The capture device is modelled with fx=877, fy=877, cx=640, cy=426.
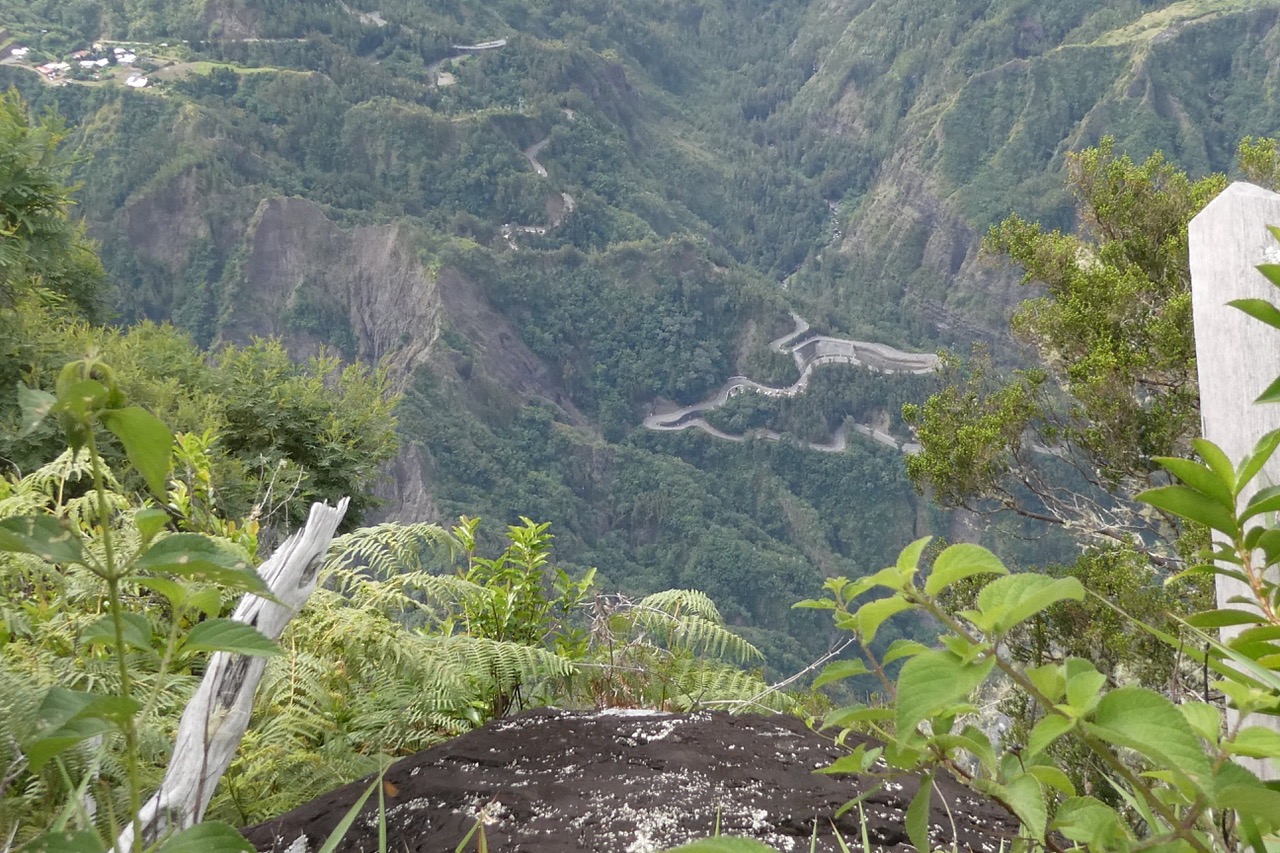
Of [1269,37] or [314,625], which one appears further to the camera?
[1269,37]

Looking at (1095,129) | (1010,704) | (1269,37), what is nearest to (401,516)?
(1010,704)

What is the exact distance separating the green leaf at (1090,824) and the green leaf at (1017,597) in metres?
0.17

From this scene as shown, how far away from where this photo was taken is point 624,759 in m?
Answer: 1.66

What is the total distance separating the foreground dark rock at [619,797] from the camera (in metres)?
1.38

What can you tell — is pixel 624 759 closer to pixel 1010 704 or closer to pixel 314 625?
pixel 314 625

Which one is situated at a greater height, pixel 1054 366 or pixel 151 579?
pixel 151 579

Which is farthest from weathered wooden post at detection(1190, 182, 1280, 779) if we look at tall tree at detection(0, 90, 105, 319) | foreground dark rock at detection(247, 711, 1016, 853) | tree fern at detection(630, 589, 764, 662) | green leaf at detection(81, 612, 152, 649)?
tall tree at detection(0, 90, 105, 319)

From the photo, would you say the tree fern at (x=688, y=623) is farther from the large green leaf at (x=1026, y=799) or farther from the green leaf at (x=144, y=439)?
the green leaf at (x=144, y=439)

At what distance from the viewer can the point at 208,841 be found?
582mm

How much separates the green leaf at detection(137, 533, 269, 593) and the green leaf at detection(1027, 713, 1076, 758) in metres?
0.44

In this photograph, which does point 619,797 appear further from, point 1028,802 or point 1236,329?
point 1236,329

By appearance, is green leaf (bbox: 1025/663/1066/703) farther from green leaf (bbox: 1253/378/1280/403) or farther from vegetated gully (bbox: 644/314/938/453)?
vegetated gully (bbox: 644/314/938/453)

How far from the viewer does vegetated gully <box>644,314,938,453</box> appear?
57.5 meters

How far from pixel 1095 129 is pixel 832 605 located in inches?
3206
